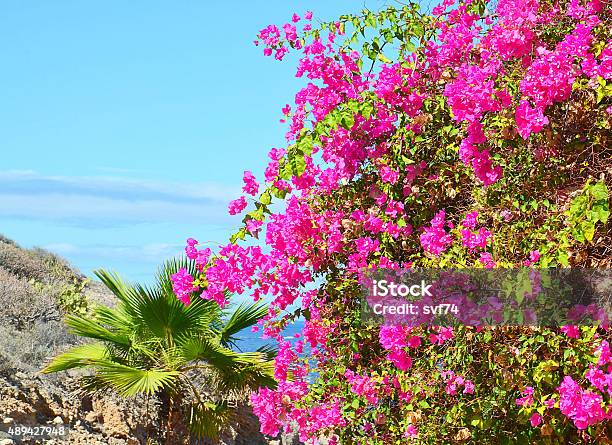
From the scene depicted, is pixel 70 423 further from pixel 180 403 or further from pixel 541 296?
pixel 541 296

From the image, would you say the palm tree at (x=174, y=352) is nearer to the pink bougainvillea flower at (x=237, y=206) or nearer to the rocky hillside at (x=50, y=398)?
the rocky hillside at (x=50, y=398)

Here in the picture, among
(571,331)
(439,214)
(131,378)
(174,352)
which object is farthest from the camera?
(174,352)

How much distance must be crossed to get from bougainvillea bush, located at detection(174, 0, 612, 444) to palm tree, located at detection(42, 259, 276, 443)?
1.82m

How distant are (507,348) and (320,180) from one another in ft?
6.80

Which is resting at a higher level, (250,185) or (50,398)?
(250,185)

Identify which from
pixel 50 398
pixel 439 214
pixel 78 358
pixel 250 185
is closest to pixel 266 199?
pixel 250 185

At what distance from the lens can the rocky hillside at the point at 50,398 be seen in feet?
30.1

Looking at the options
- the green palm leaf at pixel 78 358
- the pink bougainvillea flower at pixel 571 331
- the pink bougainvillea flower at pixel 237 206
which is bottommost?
the pink bougainvillea flower at pixel 571 331

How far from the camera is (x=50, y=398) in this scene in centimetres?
995

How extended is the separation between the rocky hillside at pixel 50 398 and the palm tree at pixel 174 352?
51cm

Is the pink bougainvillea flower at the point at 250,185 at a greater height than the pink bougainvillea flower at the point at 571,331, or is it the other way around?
the pink bougainvillea flower at the point at 250,185

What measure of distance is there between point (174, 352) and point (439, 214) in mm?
3890

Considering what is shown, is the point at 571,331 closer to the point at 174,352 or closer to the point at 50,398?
the point at 174,352

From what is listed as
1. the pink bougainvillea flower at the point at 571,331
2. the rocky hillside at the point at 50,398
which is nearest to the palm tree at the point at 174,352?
the rocky hillside at the point at 50,398
